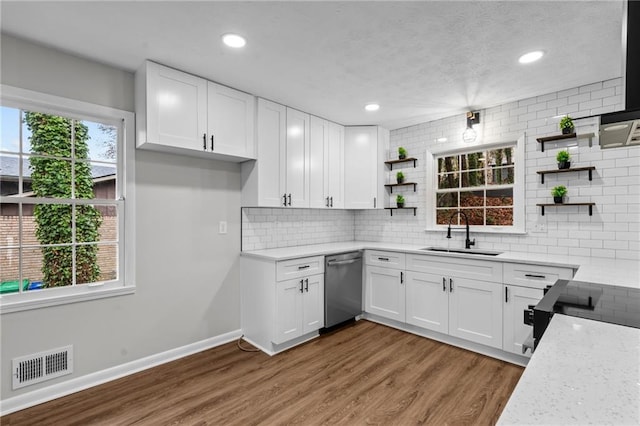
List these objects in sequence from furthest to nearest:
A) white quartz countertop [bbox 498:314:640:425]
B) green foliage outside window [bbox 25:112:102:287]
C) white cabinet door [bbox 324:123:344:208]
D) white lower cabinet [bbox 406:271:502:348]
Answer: white cabinet door [bbox 324:123:344:208] → white lower cabinet [bbox 406:271:502:348] → green foliage outside window [bbox 25:112:102:287] → white quartz countertop [bbox 498:314:640:425]

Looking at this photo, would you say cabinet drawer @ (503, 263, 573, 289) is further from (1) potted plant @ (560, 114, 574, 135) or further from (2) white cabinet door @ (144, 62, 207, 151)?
(2) white cabinet door @ (144, 62, 207, 151)

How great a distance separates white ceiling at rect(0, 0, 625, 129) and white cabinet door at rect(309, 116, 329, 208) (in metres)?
0.76

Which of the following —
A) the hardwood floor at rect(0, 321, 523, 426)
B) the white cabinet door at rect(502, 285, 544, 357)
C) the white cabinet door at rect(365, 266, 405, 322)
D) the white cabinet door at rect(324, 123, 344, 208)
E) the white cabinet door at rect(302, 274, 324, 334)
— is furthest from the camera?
the white cabinet door at rect(324, 123, 344, 208)

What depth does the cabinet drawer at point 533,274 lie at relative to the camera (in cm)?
255

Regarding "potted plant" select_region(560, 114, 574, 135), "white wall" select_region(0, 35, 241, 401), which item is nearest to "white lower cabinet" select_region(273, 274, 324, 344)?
"white wall" select_region(0, 35, 241, 401)

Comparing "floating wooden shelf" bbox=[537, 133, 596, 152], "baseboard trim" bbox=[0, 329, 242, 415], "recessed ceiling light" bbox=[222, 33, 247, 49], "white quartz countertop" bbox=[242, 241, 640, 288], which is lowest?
"baseboard trim" bbox=[0, 329, 242, 415]

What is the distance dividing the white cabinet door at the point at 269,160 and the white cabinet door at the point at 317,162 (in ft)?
1.41

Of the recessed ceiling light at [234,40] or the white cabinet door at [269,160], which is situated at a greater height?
the recessed ceiling light at [234,40]

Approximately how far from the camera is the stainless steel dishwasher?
134 inches

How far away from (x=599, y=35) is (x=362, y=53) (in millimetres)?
1567

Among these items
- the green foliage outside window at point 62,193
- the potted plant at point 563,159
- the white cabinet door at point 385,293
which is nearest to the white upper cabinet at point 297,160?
the white cabinet door at point 385,293

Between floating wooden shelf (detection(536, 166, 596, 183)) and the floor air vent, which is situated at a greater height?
floating wooden shelf (detection(536, 166, 596, 183))

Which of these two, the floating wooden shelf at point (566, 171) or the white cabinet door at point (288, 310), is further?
the white cabinet door at point (288, 310)

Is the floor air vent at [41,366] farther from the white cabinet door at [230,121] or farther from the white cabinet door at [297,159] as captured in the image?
the white cabinet door at [297,159]
